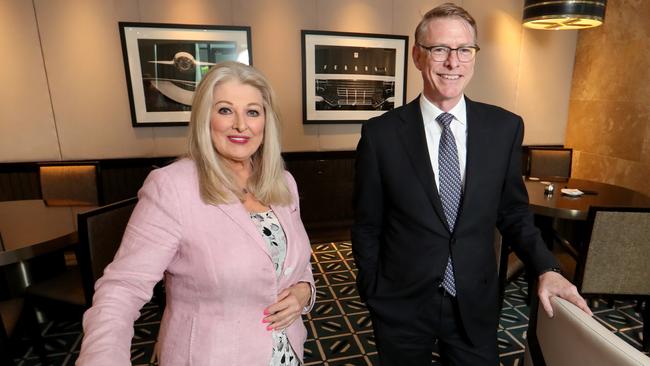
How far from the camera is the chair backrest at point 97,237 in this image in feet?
5.94

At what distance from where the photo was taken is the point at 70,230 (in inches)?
79.4

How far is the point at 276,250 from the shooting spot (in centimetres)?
108

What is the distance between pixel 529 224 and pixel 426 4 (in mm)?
3582

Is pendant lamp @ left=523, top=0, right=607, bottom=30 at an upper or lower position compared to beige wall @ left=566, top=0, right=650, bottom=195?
upper

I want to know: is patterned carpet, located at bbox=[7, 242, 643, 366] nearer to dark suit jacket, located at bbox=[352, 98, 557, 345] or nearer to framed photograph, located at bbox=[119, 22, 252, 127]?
dark suit jacket, located at bbox=[352, 98, 557, 345]

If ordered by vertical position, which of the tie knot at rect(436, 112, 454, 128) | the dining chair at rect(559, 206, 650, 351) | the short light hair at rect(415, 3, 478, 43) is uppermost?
the short light hair at rect(415, 3, 478, 43)

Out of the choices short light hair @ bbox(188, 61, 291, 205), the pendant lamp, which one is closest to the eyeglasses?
short light hair @ bbox(188, 61, 291, 205)

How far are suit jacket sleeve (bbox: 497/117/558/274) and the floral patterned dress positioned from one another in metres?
0.80

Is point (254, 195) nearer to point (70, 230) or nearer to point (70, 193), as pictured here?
point (70, 230)

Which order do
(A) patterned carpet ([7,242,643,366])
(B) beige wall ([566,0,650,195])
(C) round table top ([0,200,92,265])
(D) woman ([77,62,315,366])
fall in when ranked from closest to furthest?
1. (D) woman ([77,62,315,366])
2. (C) round table top ([0,200,92,265])
3. (A) patterned carpet ([7,242,643,366])
4. (B) beige wall ([566,0,650,195])

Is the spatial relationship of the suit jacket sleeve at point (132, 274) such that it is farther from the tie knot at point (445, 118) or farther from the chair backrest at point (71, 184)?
the chair backrest at point (71, 184)

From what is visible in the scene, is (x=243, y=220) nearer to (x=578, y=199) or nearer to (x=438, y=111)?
(x=438, y=111)

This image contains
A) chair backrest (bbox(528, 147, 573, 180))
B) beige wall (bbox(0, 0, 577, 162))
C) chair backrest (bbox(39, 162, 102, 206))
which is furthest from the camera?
chair backrest (bbox(528, 147, 573, 180))

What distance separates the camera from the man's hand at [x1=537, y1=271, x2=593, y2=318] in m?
0.98
